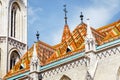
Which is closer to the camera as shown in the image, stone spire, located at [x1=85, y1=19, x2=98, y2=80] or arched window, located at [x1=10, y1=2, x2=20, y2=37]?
stone spire, located at [x1=85, y1=19, x2=98, y2=80]

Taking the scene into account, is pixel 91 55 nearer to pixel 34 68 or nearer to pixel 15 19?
pixel 34 68

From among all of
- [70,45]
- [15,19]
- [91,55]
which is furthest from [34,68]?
[15,19]

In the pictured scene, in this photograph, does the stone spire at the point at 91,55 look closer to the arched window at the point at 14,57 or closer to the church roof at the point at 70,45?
the church roof at the point at 70,45

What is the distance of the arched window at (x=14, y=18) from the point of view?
106ft

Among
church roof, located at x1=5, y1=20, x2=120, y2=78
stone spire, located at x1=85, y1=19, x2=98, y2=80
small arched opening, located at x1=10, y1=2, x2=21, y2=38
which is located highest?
small arched opening, located at x1=10, y1=2, x2=21, y2=38

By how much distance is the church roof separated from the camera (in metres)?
24.0

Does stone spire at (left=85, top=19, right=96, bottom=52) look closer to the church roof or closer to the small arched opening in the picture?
the church roof

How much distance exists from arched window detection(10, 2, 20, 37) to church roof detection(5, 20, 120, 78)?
250 centimetres

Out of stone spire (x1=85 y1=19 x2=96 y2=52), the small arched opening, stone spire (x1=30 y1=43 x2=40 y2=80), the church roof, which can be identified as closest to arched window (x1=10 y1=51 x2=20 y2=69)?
the church roof

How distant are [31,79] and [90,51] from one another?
5.13m

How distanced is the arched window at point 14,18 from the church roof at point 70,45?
250 centimetres

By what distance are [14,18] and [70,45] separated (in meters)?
8.82

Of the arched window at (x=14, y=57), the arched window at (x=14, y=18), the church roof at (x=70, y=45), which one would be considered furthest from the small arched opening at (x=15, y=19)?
the church roof at (x=70, y=45)

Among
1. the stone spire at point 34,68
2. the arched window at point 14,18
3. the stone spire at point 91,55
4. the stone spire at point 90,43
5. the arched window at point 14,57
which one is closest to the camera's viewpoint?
the stone spire at point 91,55
